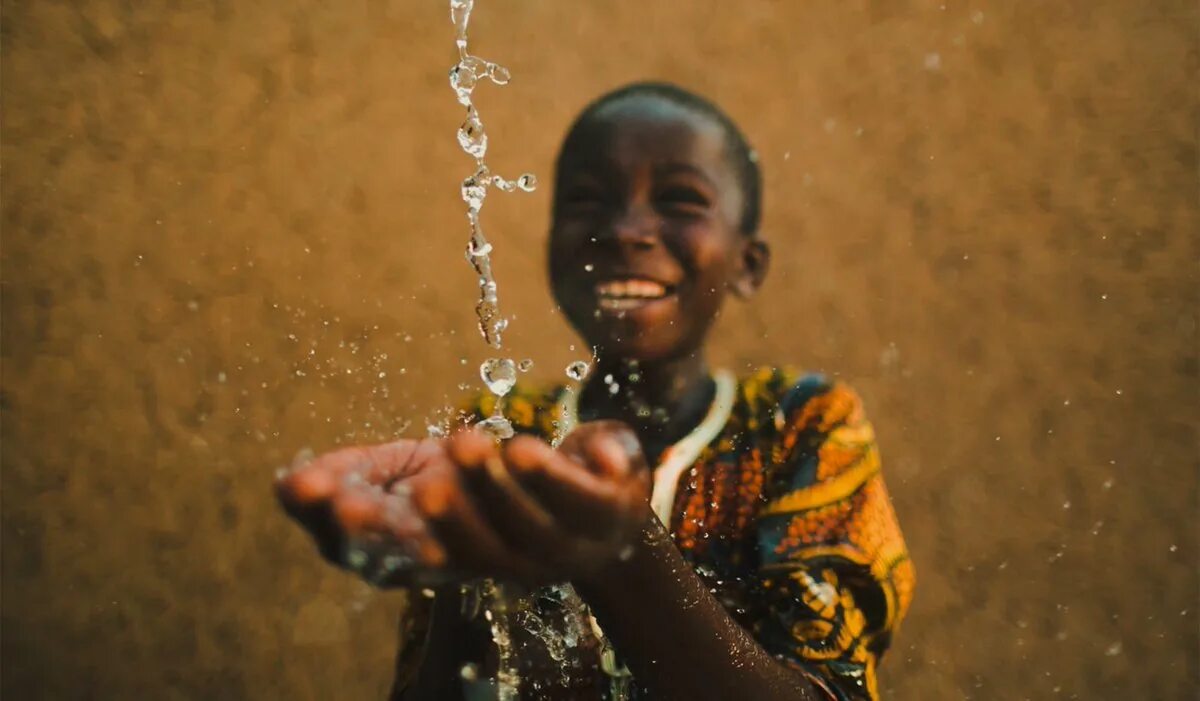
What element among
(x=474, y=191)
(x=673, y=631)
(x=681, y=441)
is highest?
(x=474, y=191)

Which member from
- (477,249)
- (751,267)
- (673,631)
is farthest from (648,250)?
(477,249)

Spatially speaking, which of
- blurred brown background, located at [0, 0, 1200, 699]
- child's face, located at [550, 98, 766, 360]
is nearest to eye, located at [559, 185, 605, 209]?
child's face, located at [550, 98, 766, 360]

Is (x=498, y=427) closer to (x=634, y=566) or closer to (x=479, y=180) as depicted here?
(x=634, y=566)

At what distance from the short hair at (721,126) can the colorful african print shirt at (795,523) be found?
19cm

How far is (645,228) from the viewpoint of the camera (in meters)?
1.02

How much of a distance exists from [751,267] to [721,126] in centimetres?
16

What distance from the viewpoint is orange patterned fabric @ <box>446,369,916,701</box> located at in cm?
87

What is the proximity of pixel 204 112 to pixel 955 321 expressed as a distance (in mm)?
1324

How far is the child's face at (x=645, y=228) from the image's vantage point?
103 centimetres

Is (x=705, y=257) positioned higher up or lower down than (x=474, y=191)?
lower down

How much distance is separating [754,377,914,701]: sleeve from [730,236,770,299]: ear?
20cm

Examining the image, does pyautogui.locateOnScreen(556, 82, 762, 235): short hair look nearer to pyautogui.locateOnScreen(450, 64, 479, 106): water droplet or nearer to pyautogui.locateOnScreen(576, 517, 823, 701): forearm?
pyautogui.locateOnScreen(576, 517, 823, 701): forearm

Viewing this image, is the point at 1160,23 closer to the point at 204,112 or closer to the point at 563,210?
the point at 563,210

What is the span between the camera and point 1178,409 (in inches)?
69.6
